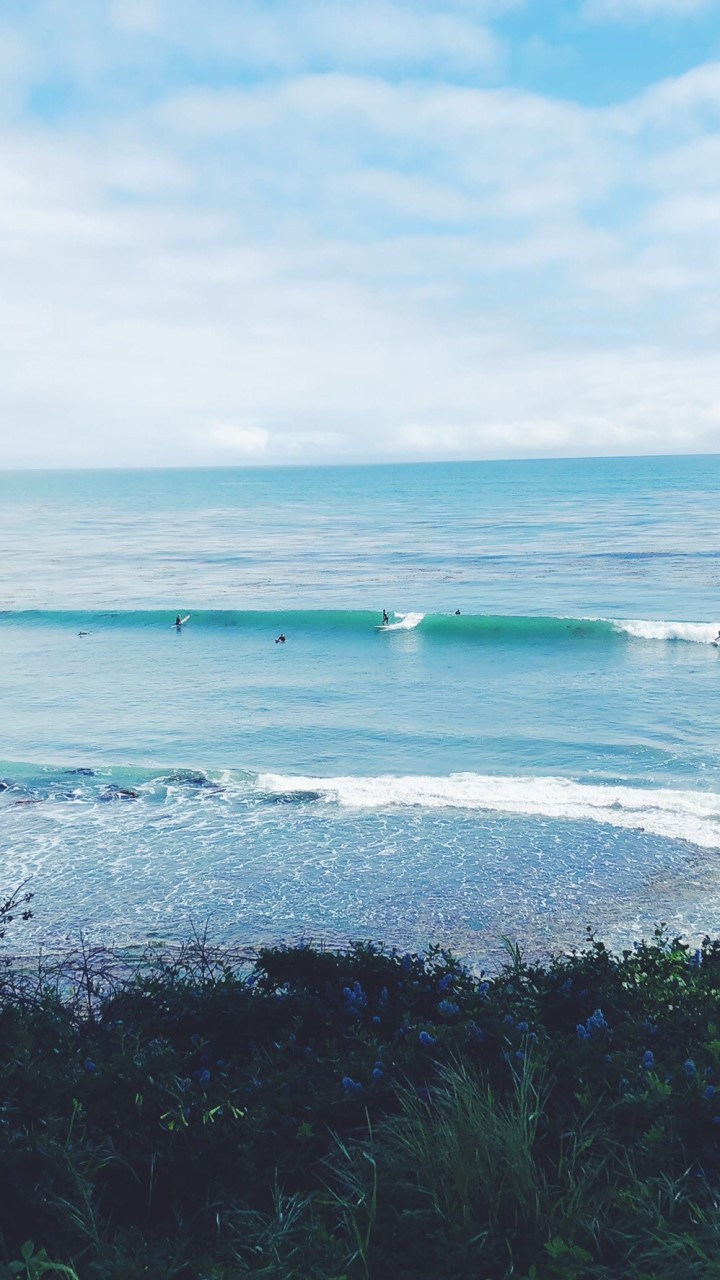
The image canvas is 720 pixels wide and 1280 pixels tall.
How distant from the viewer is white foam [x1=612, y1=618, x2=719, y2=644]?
3077cm

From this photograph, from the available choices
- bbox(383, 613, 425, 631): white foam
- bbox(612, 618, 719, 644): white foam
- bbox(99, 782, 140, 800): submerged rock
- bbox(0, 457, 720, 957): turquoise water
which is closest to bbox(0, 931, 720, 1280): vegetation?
bbox(0, 457, 720, 957): turquoise water

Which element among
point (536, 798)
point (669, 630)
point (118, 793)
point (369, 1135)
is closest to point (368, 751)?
point (536, 798)

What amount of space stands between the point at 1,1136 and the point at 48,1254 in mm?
607

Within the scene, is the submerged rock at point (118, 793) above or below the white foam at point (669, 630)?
below

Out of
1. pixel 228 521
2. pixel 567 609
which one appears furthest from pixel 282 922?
pixel 228 521

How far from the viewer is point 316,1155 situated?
4.59 m

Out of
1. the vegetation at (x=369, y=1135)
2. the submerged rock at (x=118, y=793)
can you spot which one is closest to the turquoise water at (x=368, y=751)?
the submerged rock at (x=118, y=793)

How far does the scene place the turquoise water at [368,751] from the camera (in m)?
11.8

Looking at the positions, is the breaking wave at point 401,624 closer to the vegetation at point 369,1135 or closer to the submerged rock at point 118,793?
the submerged rock at point 118,793

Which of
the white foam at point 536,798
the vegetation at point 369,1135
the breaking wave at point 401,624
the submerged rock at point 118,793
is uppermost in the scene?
the vegetation at point 369,1135

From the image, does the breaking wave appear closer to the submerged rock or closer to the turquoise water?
the turquoise water

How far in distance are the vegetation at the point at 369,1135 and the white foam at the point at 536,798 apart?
8.68m

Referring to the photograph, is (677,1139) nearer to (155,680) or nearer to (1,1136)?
(1,1136)

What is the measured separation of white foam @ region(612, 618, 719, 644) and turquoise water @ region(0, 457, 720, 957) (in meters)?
A: 0.10
